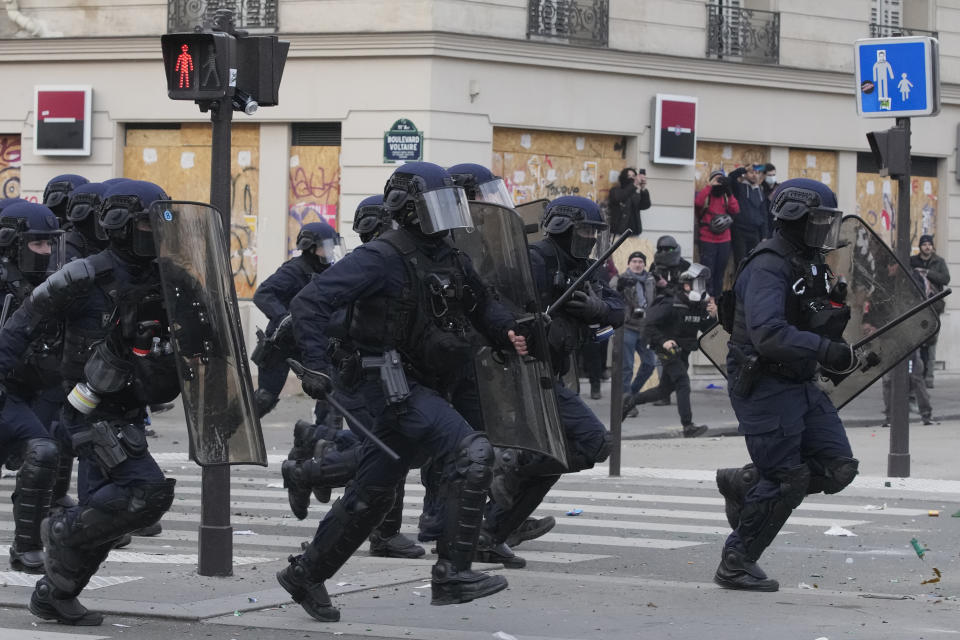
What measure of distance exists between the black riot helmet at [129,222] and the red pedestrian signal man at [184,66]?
1.04 meters

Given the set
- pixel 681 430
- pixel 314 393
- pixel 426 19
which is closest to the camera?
pixel 314 393

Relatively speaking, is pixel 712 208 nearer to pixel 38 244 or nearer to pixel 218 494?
pixel 38 244

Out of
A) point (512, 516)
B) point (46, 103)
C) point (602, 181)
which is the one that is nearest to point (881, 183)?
point (602, 181)

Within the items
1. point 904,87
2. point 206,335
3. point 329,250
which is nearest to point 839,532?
point 329,250

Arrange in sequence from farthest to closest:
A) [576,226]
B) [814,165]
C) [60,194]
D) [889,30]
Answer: [889,30] < [814,165] < [60,194] < [576,226]

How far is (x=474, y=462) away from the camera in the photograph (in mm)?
6605

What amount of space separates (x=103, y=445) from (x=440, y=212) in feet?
5.07

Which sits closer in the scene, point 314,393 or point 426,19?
point 314,393

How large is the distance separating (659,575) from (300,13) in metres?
12.2

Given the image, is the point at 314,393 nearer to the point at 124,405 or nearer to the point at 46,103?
the point at 124,405

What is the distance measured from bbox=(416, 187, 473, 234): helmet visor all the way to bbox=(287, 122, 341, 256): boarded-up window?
41.2 feet

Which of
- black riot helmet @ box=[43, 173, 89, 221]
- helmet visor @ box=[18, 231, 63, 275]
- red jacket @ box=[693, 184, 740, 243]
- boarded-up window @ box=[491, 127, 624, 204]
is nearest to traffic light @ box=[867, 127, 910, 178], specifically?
black riot helmet @ box=[43, 173, 89, 221]

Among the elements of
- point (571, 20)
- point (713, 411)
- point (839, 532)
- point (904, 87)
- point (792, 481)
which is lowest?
point (713, 411)

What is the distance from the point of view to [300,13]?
19438 mm
